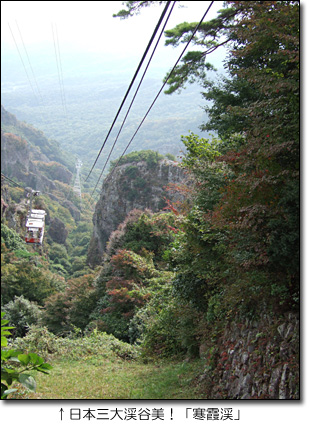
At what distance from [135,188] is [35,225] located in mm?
21523

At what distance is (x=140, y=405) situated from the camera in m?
3.44

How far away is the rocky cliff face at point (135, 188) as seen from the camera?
3100 cm

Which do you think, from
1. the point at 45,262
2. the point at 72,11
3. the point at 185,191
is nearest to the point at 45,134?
the point at 45,262

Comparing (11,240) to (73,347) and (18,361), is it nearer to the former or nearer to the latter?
(73,347)

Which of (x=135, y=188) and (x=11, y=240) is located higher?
(x=135, y=188)

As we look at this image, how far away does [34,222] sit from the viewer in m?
11.4

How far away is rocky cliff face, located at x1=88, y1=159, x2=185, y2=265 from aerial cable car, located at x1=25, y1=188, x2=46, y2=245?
1724cm

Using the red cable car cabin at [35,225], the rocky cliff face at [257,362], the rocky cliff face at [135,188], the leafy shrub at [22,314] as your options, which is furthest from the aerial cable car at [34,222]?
the rocky cliff face at [135,188]

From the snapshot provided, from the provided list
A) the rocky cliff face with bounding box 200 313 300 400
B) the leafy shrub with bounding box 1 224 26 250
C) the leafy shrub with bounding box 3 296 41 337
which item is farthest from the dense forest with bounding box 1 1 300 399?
the leafy shrub with bounding box 1 224 26 250

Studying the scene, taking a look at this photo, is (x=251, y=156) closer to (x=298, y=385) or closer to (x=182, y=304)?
(x=298, y=385)

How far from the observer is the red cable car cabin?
37.5 ft

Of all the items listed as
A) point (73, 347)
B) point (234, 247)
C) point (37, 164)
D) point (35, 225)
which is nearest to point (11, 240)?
point (37, 164)

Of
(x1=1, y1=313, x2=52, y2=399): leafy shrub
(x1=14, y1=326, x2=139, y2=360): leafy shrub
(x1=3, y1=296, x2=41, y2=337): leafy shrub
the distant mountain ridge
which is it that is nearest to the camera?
(x1=1, y1=313, x2=52, y2=399): leafy shrub

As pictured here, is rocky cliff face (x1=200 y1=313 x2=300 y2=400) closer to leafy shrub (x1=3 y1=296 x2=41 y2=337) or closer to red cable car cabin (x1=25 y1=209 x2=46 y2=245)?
red cable car cabin (x1=25 y1=209 x2=46 y2=245)
